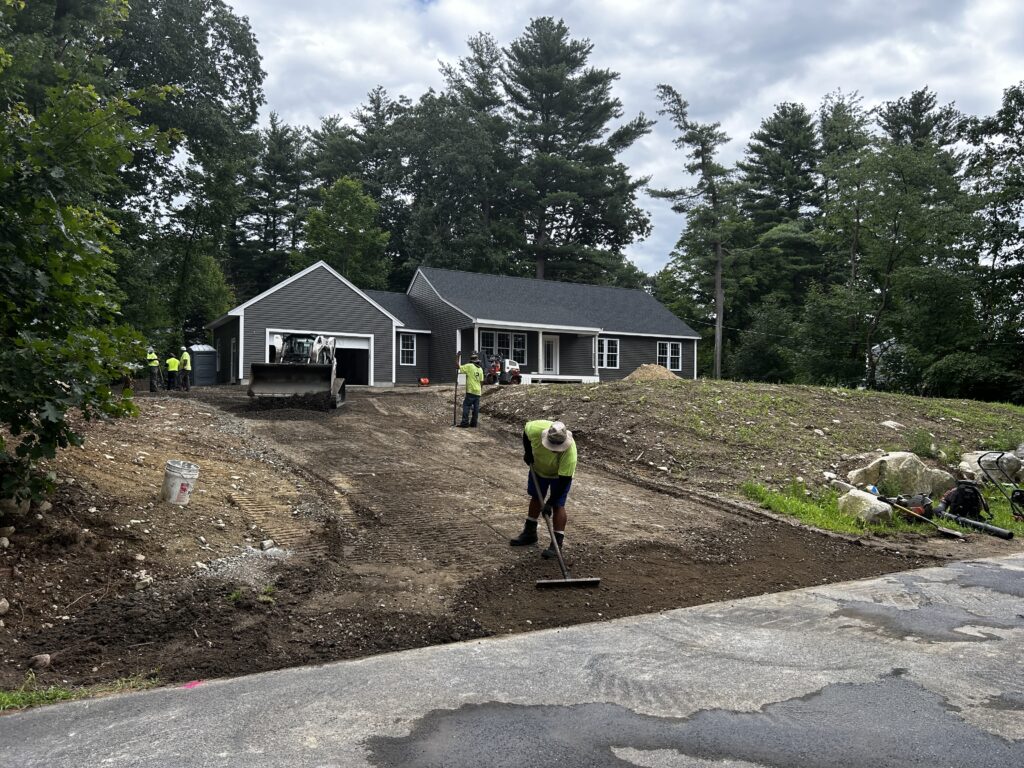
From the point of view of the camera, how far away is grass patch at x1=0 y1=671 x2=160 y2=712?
4117mm

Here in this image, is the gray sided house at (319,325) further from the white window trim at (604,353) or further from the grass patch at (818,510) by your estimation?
the grass patch at (818,510)

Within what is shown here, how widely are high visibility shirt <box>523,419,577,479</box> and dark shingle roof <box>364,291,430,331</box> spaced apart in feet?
76.7

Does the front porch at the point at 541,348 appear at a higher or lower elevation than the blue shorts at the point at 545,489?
higher

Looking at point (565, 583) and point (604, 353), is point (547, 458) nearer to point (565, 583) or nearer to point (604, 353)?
point (565, 583)

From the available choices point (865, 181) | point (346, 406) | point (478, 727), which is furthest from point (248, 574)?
point (865, 181)

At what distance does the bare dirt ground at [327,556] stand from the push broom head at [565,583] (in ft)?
0.27

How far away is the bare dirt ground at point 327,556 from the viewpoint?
202 inches

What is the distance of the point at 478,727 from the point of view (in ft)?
12.2

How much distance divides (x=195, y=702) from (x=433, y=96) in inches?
1957

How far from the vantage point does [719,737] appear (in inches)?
143

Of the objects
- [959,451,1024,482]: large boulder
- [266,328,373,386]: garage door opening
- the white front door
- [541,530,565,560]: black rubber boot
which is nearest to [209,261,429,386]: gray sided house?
[266,328,373,386]: garage door opening

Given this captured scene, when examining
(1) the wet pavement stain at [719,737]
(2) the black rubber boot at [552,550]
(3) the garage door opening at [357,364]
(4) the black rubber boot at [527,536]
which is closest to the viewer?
(1) the wet pavement stain at [719,737]

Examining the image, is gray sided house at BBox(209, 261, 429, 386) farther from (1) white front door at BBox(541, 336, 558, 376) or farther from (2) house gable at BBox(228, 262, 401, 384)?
(1) white front door at BBox(541, 336, 558, 376)

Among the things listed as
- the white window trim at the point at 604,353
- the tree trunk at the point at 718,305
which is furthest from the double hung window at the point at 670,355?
the tree trunk at the point at 718,305
